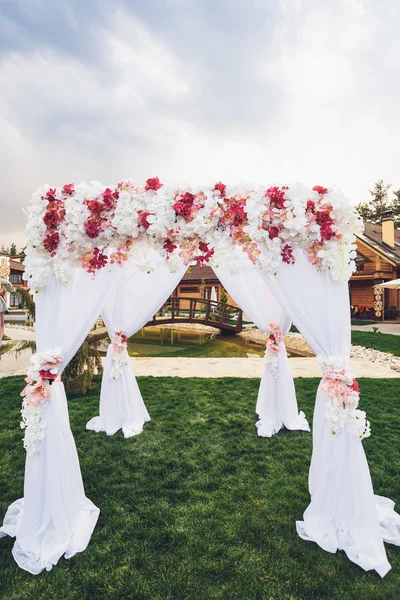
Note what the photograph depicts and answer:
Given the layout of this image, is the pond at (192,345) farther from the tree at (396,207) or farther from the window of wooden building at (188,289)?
the tree at (396,207)

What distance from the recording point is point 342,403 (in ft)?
9.37

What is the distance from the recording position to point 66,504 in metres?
2.85

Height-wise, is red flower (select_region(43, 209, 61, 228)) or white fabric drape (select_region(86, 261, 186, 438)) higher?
red flower (select_region(43, 209, 61, 228))

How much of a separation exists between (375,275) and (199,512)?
21.0 m

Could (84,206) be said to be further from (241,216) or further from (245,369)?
(245,369)

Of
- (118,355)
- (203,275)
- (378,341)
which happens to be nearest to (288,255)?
(118,355)

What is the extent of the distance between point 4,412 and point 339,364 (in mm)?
5849

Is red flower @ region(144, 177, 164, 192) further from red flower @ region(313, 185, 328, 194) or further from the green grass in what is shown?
the green grass

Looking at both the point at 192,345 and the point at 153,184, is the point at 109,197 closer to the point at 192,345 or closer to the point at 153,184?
the point at 153,184

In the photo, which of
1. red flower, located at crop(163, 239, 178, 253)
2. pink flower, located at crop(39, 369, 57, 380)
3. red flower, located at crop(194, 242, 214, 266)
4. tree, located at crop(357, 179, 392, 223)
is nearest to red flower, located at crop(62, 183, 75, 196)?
red flower, located at crop(163, 239, 178, 253)

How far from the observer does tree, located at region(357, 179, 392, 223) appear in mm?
36750

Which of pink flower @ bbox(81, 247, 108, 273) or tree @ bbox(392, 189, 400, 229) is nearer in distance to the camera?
pink flower @ bbox(81, 247, 108, 273)

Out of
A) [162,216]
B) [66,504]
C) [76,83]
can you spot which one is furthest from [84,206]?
[76,83]

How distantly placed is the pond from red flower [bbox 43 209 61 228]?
902 cm
